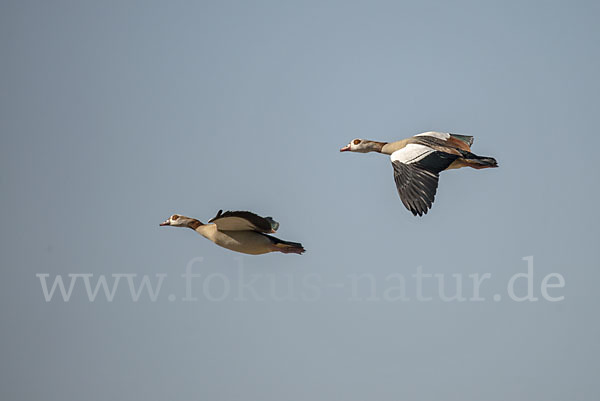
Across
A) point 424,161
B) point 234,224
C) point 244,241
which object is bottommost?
point 244,241

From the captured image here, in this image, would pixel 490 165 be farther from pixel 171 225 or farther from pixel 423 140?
pixel 171 225

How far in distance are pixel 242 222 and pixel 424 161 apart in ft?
14.4

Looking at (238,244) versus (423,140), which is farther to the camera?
(423,140)

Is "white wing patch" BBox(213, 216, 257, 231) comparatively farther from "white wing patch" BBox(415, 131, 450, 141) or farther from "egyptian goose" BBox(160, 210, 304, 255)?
"white wing patch" BBox(415, 131, 450, 141)

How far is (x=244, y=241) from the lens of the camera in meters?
24.6

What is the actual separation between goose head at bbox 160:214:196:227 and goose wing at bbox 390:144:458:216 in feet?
15.6

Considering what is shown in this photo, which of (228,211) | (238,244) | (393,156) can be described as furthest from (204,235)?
(393,156)

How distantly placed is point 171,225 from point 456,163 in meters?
6.63

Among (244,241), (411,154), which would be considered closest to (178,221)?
(244,241)

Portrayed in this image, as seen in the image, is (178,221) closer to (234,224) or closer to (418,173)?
(234,224)

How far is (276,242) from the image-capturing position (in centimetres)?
2464

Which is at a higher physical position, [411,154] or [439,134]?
[439,134]

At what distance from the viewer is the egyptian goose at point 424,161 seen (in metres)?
24.3

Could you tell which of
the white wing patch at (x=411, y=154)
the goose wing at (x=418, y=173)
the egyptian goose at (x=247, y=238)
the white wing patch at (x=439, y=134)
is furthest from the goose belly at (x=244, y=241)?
the white wing patch at (x=439, y=134)
